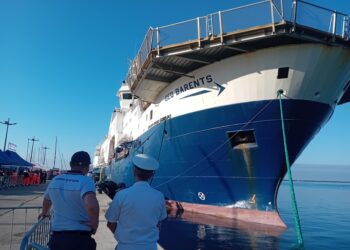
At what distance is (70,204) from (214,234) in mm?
8200

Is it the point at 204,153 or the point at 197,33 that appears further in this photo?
the point at 204,153

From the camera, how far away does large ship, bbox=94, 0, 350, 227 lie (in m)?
12.0

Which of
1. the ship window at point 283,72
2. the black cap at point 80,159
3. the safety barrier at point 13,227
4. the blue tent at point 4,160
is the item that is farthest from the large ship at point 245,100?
the blue tent at point 4,160

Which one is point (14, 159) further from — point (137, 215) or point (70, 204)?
point (137, 215)

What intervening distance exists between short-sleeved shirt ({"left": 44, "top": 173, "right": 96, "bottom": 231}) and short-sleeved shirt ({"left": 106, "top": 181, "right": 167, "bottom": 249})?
0.53m

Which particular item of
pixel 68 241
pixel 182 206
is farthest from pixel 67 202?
pixel 182 206

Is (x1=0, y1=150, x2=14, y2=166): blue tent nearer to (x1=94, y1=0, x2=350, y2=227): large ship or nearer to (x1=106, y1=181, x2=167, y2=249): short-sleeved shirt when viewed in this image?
(x1=94, y1=0, x2=350, y2=227): large ship

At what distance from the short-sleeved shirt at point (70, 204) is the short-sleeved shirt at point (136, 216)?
1.74 ft

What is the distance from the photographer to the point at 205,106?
13.6 meters

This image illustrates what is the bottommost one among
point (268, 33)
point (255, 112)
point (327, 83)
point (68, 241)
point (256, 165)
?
point (68, 241)

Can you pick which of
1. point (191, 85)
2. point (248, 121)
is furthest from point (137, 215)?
point (191, 85)

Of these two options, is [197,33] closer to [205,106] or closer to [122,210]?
[205,106]

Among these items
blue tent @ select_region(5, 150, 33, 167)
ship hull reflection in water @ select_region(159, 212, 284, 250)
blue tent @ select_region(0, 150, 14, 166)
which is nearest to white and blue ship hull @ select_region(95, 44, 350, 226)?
ship hull reflection in water @ select_region(159, 212, 284, 250)

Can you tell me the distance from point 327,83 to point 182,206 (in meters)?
7.70
